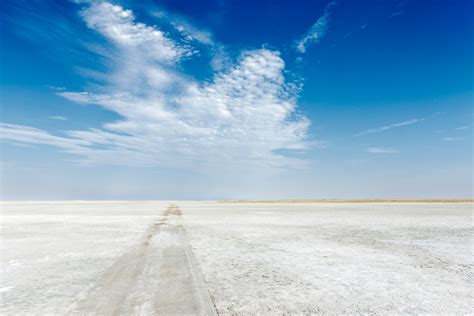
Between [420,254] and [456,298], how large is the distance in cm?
407

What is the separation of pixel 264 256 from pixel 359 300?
12.4ft

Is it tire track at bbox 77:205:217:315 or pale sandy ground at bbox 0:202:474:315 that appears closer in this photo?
tire track at bbox 77:205:217:315

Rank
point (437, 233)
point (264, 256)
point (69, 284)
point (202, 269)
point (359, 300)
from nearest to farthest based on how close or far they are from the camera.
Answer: point (359, 300) < point (69, 284) < point (202, 269) < point (264, 256) < point (437, 233)

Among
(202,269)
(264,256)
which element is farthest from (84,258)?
(264,256)

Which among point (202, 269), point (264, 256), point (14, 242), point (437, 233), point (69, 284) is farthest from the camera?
point (437, 233)

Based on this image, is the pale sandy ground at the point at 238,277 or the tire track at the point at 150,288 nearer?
the tire track at the point at 150,288

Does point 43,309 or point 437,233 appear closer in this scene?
point 43,309

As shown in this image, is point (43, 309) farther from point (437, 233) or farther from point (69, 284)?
point (437, 233)

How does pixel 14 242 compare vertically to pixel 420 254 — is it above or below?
below

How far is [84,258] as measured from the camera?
319 inches

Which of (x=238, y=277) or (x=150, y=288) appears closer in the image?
(x=150, y=288)

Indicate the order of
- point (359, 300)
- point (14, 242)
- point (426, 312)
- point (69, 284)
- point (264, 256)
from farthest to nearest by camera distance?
point (14, 242) < point (264, 256) < point (69, 284) < point (359, 300) < point (426, 312)

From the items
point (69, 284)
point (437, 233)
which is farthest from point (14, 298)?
point (437, 233)

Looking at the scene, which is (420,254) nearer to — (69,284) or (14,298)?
(69,284)
